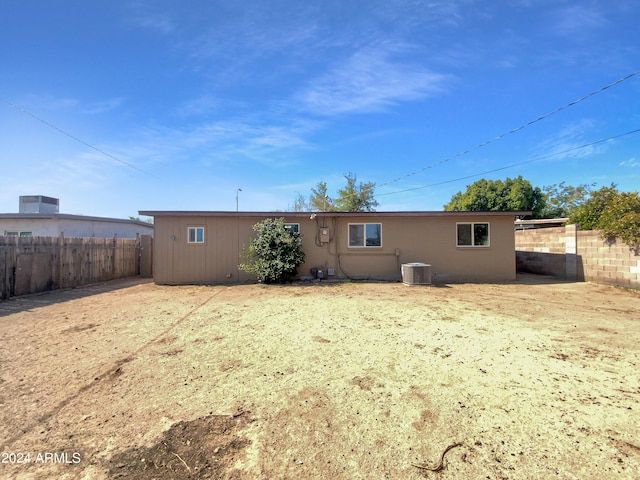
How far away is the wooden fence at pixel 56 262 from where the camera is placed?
7.80 meters

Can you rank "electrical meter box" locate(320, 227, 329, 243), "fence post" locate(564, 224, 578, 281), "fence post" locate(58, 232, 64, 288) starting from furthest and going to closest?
"electrical meter box" locate(320, 227, 329, 243) < "fence post" locate(564, 224, 578, 281) < "fence post" locate(58, 232, 64, 288)

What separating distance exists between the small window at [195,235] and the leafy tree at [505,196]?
2326 cm

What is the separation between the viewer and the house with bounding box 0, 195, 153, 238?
13.5 meters

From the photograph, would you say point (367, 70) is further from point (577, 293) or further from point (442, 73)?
point (577, 293)

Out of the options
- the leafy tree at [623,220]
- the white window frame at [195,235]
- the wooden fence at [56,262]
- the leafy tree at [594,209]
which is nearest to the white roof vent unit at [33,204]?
the wooden fence at [56,262]

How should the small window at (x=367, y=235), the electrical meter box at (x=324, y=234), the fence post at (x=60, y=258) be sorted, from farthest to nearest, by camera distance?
1. the small window at (x=367, y=235)
2. the electrical meter box at (x=324, y=234)
3. the fence post at (x=60, y=258)

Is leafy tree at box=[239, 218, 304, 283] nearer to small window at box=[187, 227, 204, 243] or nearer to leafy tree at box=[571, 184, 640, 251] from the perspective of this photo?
small window at box=[187, 227, 204, 243]

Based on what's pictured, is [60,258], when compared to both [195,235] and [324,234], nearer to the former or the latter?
[195,235]

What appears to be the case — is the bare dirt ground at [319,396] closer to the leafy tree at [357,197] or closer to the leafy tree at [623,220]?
the leafy tree at [623,220]

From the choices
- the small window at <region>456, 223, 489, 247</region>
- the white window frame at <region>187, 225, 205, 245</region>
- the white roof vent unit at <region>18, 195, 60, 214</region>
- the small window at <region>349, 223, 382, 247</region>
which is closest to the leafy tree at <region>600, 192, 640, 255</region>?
the small window at <region>456, 223, 489, 247</region>

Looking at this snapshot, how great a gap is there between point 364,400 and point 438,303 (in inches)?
205

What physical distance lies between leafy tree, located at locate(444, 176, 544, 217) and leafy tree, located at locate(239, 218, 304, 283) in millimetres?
21095

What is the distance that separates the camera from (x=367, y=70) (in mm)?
9672

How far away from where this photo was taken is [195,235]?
11016 millimetres
